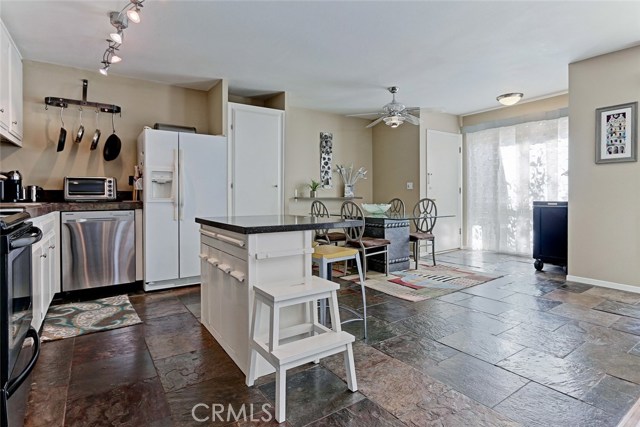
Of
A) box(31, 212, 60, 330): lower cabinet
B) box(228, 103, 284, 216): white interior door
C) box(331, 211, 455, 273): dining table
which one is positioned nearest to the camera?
box(31, 212, 60, 330): lower cabinet

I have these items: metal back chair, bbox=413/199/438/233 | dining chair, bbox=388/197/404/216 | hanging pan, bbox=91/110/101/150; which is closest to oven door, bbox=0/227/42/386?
hanging pan, bbox=91/110/101/150

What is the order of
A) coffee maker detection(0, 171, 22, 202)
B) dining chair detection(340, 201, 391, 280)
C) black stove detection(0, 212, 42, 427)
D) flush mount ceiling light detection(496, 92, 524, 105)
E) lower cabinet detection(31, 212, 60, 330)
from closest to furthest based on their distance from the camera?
black stove detection(0, 212, 42, 427), lower cabinet detection(31, 212, 60, 330), coffee maker detection(0, 171, 22, 202), dining chair detection(340, 201, 391, 280), flush mount ceiling light detection(496, 92, 524, 105)

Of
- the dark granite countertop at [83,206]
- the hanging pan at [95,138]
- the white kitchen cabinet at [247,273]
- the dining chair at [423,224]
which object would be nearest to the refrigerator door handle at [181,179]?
the dark granite countertop at [83,206]

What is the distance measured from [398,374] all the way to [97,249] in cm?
311

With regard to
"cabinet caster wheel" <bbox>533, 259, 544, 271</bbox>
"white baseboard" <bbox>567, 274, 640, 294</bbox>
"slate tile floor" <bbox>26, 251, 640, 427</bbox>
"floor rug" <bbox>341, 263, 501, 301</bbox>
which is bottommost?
"slate tile floor" <bbox>26, 251, 640, 427</bbox>

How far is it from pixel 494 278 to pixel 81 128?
4.99 m

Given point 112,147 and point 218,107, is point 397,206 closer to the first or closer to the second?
point 218,107

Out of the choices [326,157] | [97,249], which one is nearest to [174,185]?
[97,249]

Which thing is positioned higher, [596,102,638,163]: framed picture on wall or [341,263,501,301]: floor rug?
[596,102,638,163]: framed picture on wall

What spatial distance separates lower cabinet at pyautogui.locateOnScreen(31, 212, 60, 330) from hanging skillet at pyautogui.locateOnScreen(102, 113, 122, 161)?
97 centimetres

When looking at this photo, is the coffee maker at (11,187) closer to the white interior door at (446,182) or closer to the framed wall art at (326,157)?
the framed wall art at (326,157)

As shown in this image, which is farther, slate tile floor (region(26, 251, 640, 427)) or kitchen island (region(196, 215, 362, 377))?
kitchen island (region(196, 215, 362, 377))

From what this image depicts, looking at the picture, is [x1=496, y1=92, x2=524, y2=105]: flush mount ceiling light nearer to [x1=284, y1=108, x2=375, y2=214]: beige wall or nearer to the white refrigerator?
[x1=284, y1=108, x2=375, y2=214]: beige wall

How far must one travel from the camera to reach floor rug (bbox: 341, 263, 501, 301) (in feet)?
11.8
